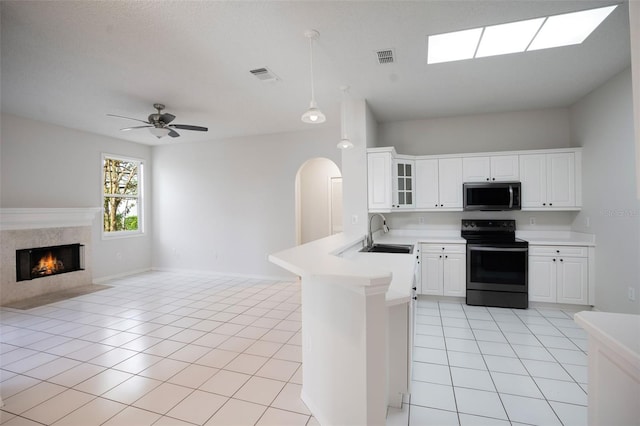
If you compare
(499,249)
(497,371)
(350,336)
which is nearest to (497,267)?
(499,249)

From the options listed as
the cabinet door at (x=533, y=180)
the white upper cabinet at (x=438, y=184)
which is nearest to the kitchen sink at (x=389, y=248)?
the white upper cabinet at (x=438, y=184)

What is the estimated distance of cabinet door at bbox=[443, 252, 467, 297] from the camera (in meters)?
4.17

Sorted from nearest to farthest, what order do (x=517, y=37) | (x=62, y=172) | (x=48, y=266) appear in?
(x=517, y=37), (x=48, y=266), (x=62, y=172)

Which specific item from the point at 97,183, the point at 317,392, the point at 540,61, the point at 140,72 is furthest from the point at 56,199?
the point at 540,61

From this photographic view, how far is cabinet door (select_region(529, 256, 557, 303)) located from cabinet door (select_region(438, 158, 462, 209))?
1.19 meters

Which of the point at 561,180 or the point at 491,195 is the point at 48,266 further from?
the point at 561,180

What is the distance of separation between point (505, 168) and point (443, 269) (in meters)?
1.68

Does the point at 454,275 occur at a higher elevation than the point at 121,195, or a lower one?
lower

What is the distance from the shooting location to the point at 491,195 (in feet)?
14.0

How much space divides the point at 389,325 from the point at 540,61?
2.97 metres

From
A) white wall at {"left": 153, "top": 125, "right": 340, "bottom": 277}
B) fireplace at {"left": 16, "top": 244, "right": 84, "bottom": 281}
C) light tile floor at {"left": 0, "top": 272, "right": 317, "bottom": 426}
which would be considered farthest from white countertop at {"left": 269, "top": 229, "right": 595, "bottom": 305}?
fireplace at {"left": 16, "top": 244, "right": 84, "bottom": 281}

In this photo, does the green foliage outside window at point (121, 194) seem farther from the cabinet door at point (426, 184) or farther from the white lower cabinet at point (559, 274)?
the white lower cabinet at point (559, 274)

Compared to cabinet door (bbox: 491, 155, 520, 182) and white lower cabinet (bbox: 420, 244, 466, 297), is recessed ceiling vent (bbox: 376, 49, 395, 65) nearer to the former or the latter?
cabinet door (bbox: 491, 155, 520, 182)

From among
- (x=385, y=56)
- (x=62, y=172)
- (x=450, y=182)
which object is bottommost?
(x=450, y=182)
